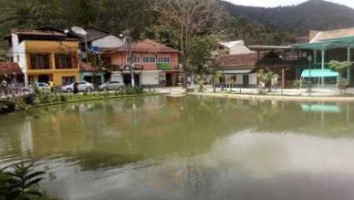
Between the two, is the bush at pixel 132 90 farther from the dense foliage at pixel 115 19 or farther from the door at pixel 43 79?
the door at pixel 43 79

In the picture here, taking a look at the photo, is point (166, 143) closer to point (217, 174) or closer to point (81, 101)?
point (217, 174)

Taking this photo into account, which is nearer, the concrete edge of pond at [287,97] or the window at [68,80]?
the concrete edge of pond at [287,97]

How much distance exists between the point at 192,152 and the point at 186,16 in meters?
33.6

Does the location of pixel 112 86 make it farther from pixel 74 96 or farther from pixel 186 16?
pixel 186 16

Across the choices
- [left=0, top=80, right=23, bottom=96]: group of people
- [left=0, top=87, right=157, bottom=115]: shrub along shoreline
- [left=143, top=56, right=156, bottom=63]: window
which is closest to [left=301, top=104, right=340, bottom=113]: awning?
[left=0, top=80, right=23, bottom=96]: group of people

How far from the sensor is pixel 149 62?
175 feet

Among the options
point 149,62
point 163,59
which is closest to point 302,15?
point 163,59

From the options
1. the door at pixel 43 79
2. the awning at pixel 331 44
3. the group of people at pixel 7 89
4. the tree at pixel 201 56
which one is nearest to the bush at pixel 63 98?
the group of people at pixel 7 89

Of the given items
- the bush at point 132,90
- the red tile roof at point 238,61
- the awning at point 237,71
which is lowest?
the bush at point 132,90

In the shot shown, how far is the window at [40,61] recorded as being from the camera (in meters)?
46.1

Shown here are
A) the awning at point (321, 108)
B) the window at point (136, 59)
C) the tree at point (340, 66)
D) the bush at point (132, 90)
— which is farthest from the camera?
the window at point (136, 59)

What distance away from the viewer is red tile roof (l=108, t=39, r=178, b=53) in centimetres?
5150

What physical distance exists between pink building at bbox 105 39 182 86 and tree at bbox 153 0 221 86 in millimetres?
3659

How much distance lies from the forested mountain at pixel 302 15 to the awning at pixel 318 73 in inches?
1667
